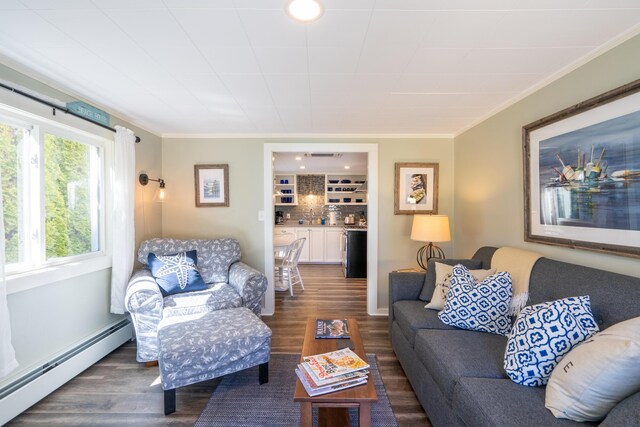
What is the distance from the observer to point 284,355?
2576 millimetres

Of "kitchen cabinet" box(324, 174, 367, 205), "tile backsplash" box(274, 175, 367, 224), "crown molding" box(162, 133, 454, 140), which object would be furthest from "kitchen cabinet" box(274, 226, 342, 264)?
"crown molding" box(162, 133, 454, 140)

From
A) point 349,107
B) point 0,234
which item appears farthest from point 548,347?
point 0,234

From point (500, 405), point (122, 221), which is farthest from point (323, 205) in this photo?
point (500, 405)

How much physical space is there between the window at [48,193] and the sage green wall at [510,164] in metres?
3.76

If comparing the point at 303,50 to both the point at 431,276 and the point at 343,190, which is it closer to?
the point at 431,276

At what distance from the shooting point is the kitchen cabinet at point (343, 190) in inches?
299

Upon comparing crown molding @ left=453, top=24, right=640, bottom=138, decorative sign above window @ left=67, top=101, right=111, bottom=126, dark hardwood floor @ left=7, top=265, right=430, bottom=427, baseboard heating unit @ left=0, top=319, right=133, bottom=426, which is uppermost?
crown molding @ left=453, top=24, right=640, bottom=138

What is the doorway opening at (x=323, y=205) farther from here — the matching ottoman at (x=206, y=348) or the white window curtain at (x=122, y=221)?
the matching ottoman at (x=206, y=348)

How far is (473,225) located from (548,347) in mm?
1991

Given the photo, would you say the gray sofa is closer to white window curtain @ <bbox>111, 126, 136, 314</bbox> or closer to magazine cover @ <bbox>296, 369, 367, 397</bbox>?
magazine cover @ <bbox>296, 369, 367, 397</bbox>

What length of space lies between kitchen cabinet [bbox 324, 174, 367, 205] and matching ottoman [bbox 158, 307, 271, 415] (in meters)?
5.57

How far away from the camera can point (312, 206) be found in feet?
25.7

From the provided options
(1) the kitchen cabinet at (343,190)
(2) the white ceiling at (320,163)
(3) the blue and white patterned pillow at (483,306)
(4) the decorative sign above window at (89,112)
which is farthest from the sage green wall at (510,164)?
(1) the kitchen cabinet at (343,190)

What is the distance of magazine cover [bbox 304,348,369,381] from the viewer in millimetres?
1461
